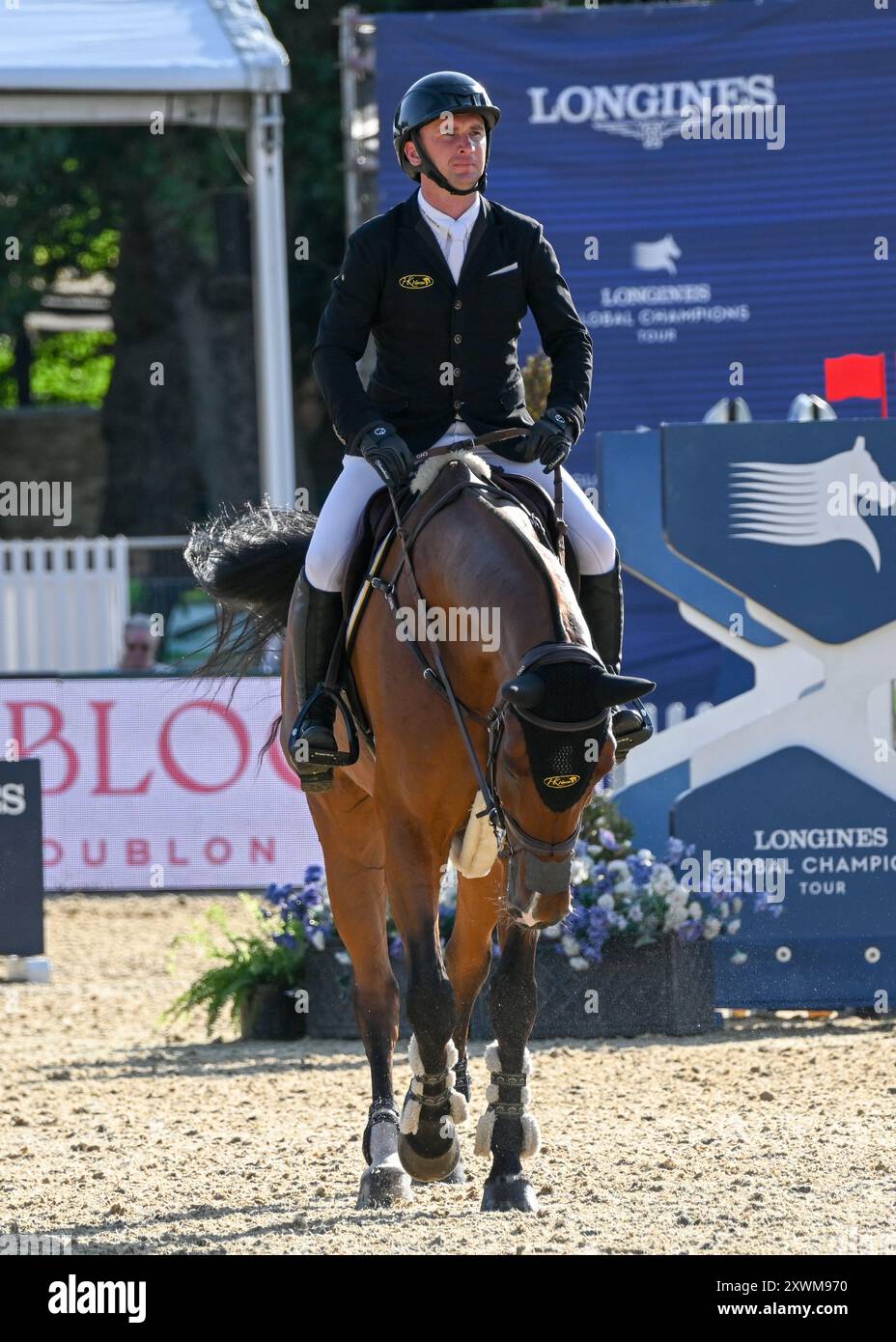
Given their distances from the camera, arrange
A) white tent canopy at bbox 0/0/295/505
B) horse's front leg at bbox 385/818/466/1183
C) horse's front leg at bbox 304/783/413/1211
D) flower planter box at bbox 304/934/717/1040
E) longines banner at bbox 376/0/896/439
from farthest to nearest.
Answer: longines banner at bbox 376/0/896/439
white tent canopy at bbox 0/0/295/505
flower planter box at bbox 304/934/717/1040
horse's front leg at bbox 304/783/413/1211
horse's front leg at bbox 385/818/466/1183

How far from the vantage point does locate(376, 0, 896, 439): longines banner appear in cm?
1551

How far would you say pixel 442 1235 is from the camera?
5.34 meters

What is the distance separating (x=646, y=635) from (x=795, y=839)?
6.09 m

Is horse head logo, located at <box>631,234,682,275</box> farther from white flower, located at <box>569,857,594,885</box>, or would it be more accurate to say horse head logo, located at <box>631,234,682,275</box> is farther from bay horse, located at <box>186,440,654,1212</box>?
bay horse, located at <box>186,440,654,1212</box>

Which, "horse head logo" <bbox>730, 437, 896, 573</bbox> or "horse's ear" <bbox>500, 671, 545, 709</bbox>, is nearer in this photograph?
"horse's ear" <bbox>500, 671, 545, 709</bbox>

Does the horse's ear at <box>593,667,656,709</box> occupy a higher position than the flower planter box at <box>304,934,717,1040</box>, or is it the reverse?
the horse's ear at <box>593,667,656,709</box>

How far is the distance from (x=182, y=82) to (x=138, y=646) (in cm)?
395

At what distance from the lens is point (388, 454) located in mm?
5746

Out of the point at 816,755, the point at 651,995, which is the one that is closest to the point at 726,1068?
the point at 651,995

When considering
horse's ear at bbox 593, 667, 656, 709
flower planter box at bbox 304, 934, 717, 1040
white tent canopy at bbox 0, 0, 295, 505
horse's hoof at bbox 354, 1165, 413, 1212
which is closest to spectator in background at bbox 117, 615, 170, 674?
white tent canopy at bbox 0, 0, 295, 505

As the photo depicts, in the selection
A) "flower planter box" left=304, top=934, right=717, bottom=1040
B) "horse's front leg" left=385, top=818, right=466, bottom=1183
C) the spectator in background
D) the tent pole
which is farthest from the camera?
the tent pole

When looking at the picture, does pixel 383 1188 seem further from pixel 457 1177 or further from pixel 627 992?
pixel 627 992

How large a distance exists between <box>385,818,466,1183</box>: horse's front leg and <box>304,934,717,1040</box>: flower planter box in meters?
3.05
